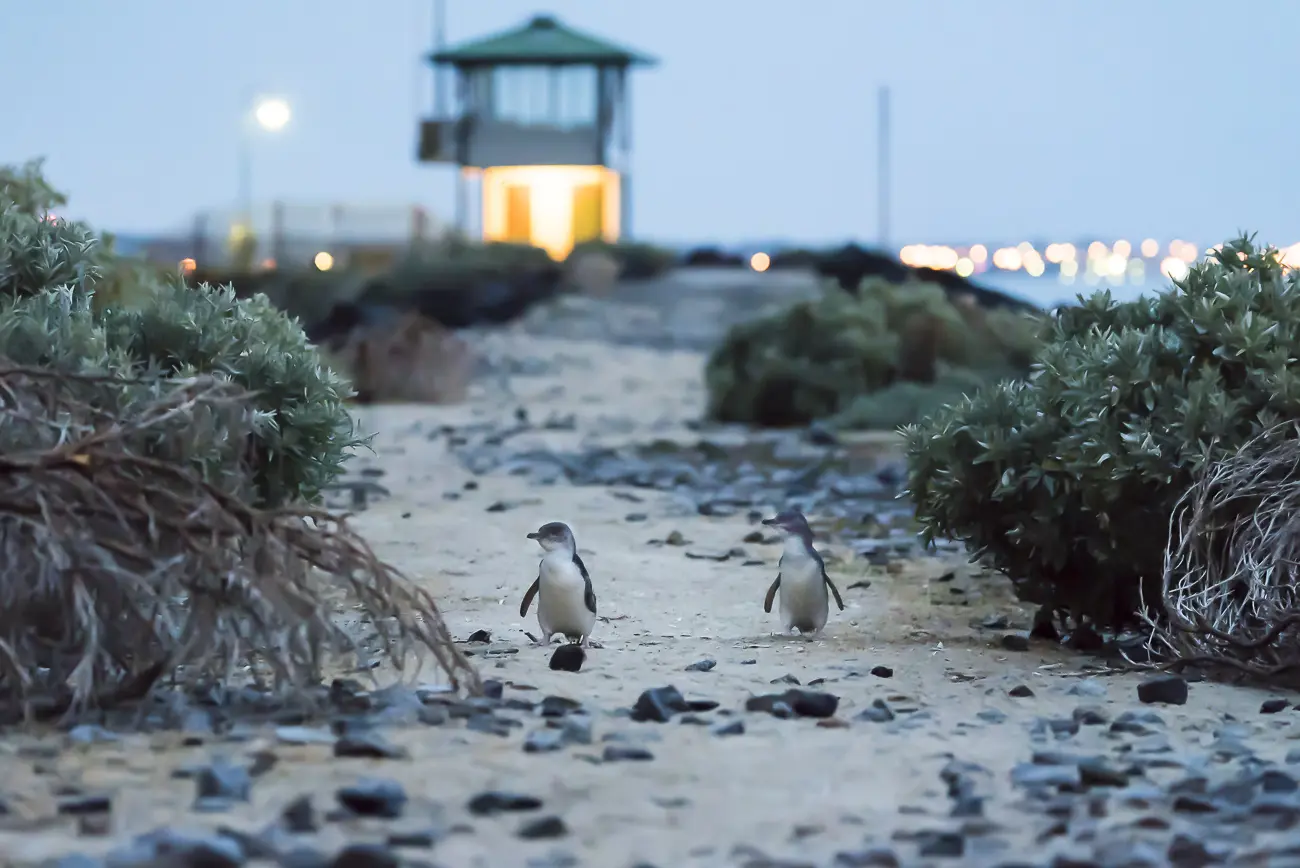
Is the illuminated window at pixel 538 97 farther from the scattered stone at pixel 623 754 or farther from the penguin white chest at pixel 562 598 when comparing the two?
the scattered stone at pixel 623 754

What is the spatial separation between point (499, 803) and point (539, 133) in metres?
37.7

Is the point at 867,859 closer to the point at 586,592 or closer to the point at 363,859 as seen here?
the point at 363,859

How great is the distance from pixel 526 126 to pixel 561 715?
3696cm

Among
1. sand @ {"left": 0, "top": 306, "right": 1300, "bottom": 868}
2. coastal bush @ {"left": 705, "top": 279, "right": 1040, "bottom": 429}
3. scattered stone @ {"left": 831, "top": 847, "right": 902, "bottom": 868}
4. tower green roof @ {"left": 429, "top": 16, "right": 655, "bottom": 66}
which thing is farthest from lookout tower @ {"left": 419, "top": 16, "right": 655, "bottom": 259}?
scattered stone @ {"left": 831, "top": 847, "right": 902, "bottom": 868}

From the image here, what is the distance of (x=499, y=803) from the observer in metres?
4.11

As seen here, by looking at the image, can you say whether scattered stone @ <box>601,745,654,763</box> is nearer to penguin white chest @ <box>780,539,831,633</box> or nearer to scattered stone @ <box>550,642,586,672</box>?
scattered stone @ <box>550,642,586,672</box>

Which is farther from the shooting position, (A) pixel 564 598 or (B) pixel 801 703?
(A) pixel 564 598

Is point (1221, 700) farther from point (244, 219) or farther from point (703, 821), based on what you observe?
point (244, 219)

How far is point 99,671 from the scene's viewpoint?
5.02m

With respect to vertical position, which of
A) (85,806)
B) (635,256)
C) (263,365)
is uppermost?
(635,256)

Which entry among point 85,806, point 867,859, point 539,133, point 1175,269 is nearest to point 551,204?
point 539,133

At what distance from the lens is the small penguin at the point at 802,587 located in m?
6.57

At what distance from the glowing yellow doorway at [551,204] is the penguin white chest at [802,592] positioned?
3510 cm

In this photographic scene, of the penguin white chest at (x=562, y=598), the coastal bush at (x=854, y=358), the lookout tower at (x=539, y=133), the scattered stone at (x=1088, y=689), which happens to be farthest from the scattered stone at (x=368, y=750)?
the lookout tower at (x=539, y=133)
